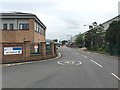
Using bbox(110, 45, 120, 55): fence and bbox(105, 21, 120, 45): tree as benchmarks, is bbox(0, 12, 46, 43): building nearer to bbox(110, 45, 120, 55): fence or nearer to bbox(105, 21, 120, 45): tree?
bbox(105, 21, 120, 45): tree

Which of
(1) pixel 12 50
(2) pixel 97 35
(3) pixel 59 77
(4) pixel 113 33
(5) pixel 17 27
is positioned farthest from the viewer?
(2) pixel 97 35

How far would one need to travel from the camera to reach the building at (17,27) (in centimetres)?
1823

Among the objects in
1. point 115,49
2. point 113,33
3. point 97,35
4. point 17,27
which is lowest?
point 115,49

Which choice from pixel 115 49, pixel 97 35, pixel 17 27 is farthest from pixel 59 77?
pixel 97 35

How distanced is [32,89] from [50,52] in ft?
34.0

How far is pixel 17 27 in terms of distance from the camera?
18922 mm

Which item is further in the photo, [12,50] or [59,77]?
[12,50]

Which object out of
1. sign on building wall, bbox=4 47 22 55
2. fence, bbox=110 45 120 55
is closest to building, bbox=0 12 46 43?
sign on building wall, bbox=4 47 22 55

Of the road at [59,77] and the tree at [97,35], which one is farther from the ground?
the tree at [97,35]

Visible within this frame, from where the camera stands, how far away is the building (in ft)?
59.8

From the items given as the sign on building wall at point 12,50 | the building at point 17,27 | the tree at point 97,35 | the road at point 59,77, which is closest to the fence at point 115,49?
the road at point 59,77

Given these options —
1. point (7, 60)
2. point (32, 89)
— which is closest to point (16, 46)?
point (7, 60)

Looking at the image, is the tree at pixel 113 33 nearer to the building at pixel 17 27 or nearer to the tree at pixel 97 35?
the tree at pixel 97 35

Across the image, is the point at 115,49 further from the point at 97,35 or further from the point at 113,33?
the point at 97,35
